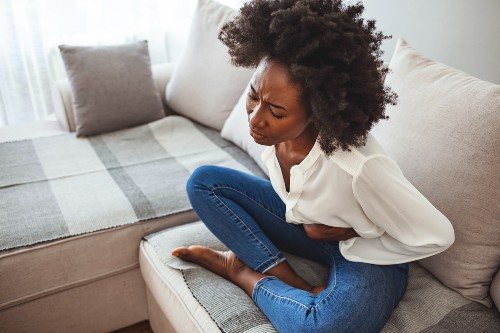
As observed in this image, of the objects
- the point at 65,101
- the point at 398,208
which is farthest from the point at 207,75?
the point at 398,208

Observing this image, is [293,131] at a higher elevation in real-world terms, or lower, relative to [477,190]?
higher

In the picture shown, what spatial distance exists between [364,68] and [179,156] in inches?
38.2

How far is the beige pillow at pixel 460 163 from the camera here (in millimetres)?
992

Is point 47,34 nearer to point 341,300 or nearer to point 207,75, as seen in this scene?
point 207,75

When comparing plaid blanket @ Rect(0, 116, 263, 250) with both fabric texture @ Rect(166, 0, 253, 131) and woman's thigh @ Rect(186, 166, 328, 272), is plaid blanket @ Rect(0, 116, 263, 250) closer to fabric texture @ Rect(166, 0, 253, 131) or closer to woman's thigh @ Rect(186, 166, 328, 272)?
fabric texture @ Rect(166, 0, 253, 131)

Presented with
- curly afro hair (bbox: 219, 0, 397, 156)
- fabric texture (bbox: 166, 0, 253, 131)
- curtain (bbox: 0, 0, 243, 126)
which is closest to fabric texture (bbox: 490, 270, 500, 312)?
curly afro hair (bbox: 219, 0, 397, 156)

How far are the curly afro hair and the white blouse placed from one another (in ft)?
0.21

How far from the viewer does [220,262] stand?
45.9 inches

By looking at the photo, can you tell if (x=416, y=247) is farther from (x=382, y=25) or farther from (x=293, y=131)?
(x=382, y=25)

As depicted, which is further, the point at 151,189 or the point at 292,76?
the point at 151,189

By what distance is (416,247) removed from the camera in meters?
0.91

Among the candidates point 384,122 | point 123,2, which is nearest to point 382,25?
point 384,122

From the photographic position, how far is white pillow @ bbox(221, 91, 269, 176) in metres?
1.59

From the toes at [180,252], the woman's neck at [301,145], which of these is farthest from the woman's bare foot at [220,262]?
the woman's neck at [301,145]
